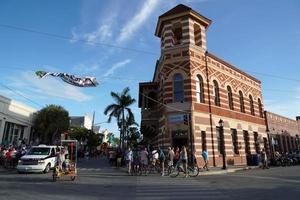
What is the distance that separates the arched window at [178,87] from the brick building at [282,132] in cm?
1614

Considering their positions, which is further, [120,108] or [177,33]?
[120,108]

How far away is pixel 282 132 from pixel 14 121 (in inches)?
1424

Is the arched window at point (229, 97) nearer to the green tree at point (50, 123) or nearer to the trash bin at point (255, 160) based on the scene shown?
the trash bin at point (255, 160)

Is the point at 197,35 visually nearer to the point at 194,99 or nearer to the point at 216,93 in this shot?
the point at 216,93

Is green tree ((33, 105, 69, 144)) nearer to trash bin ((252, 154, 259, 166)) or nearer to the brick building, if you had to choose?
trash bin ((252, 154, 259, 166))

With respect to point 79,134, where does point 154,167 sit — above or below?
below

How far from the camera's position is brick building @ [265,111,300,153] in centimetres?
3616

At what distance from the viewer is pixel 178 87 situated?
2478cm

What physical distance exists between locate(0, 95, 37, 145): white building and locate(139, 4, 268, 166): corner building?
15.1m

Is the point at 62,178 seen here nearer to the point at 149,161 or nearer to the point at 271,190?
the point at 149,161

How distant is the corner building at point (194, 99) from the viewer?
23625mm


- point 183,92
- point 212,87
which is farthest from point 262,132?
point 183,92

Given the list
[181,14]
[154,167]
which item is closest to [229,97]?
[181,14]

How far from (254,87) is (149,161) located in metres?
19.1
